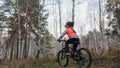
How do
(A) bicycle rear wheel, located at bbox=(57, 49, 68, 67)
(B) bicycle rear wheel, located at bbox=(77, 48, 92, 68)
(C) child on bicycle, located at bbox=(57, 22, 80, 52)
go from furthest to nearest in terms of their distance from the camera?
(A) bicycle rear wheel, located at bbox=(57, 49, 68, 67)
(C) child on bicycle, located at bbox=(57, 22, 80, 52)
(B) bicycle rear wheel, located at bbox=(77, 48, 92, 68)

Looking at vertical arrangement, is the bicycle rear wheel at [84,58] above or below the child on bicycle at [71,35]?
below

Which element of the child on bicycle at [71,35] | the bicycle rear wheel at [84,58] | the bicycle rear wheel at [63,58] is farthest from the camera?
the bicycle rear wheel at [63,58]

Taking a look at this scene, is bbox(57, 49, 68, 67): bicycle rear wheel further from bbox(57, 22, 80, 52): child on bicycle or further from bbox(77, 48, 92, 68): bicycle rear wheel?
bbox(77, 48, 92, 68): bicycle rear wheel

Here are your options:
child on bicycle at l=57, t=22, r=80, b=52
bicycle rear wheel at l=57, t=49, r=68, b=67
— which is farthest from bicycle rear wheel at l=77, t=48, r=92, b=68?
bicycle rear wheel at l=57, t=49, r=68, b=67

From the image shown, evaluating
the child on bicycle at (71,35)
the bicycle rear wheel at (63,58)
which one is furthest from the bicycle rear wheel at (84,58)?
the bicycle rear wheel at (63,58)

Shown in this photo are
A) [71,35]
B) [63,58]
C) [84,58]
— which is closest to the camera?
[84,58]

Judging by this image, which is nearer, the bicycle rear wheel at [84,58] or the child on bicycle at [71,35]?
the bicycle rear wheel at [84,58]

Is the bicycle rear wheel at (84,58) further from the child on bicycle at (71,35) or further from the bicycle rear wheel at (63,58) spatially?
the bicycle rear wheel at (63,58)

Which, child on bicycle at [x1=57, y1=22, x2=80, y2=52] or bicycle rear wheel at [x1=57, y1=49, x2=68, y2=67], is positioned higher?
child on bicycle at [x1=57, y1=22, x2=80, y2=52]

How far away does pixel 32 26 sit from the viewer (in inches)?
1778

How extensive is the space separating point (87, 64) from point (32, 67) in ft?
14.1

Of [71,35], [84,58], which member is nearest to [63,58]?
[71,35]

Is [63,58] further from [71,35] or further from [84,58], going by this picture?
[84,58]

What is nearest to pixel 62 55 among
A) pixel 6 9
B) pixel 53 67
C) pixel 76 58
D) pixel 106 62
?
pixel 53 67
